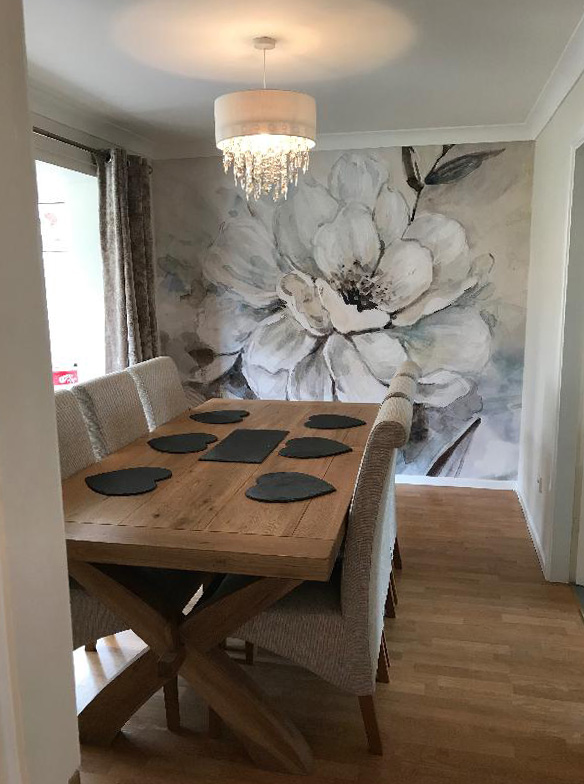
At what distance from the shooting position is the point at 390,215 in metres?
4.42

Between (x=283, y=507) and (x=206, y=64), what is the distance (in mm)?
1989

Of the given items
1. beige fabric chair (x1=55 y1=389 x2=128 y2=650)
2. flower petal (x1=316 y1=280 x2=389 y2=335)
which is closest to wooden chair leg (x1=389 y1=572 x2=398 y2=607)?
beige fabric chair (x1=55 y1=389 x2=128 y2=650)

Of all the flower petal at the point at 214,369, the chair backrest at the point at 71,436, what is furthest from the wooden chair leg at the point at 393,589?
the flower petal at the point at 214,369

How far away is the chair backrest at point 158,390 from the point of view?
10.6 ft

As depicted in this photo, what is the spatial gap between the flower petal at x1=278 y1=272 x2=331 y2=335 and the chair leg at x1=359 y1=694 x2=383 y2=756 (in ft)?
9.75

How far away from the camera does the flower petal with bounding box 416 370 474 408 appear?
14.8 ft

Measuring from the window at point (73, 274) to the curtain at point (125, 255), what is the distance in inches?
4.4

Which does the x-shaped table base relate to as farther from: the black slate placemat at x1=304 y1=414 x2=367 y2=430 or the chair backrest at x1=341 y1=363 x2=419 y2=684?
the black slate placemat at x1=304 y1=414 x2=367 y2=430

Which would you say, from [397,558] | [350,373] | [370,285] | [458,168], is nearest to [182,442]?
[397,558]

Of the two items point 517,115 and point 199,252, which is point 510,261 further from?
point 199,252

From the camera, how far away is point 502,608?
2943mm

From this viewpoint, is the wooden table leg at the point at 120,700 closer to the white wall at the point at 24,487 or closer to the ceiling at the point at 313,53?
the white wall at the point at 24,487

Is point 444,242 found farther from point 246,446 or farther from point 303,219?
point 246,446

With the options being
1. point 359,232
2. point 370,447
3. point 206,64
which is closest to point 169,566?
point 370,447
